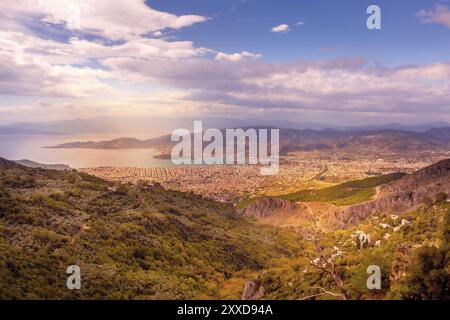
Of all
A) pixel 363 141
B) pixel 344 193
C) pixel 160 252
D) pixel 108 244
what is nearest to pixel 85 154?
pixel 344 193

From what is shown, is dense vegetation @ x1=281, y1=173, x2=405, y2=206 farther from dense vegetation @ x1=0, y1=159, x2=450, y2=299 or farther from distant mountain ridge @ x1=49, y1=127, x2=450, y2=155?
distant mountain ridge @ x1=49, y1=127, x2=450, y2=155

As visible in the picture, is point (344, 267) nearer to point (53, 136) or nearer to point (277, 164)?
point (53, 136)

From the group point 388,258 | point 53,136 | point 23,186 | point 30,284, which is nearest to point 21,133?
point 53,136

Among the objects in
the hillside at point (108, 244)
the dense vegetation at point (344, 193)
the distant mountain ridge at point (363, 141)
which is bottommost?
the dense vegetation at point (344, 193)

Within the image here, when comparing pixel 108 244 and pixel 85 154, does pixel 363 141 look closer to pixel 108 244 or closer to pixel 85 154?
pixel 85 154

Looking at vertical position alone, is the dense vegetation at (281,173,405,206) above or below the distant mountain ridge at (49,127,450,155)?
below

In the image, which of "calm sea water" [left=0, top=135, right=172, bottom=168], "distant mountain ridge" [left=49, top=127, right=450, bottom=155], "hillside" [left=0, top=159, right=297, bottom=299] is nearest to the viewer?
"hillside" [left=0, top=159, right=297, bottom=299]

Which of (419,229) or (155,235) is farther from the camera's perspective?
(155,235)

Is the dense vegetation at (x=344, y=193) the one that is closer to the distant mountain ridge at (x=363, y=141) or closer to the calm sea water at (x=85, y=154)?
the calm sea water at (x=85, y=154)

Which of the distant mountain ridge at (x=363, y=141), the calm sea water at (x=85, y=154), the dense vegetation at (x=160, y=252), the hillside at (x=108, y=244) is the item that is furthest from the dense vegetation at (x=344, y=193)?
the distant mountain ridge at (x=363, y=141)

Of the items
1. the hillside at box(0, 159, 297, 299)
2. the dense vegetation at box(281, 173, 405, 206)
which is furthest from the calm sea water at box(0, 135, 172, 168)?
the hillside at box(0, 159, 297, 299)

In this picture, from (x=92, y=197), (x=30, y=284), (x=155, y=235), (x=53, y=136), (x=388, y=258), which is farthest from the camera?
(x=53, y=136)
